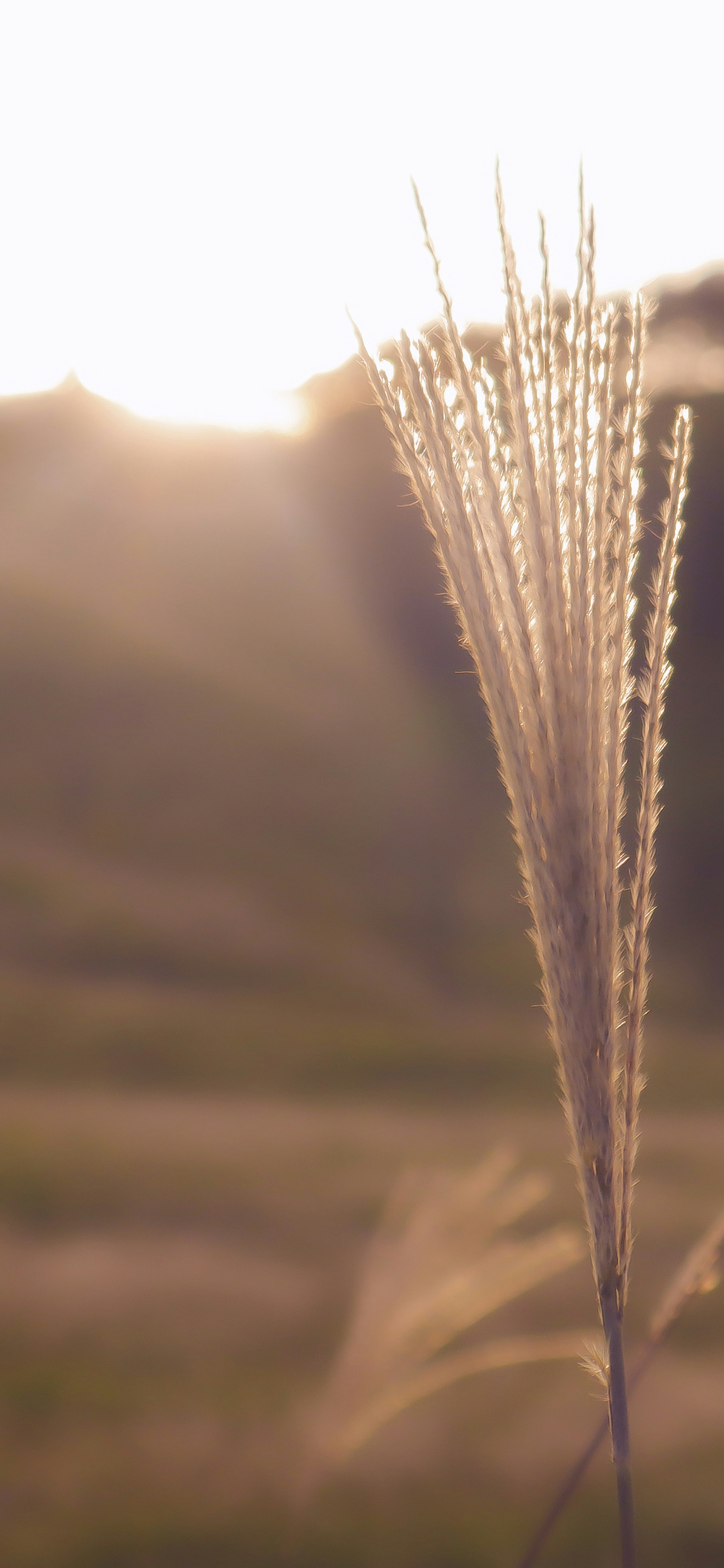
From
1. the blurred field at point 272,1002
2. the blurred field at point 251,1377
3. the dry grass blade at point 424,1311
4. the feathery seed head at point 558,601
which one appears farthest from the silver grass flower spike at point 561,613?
the blurred field at point 251,1377

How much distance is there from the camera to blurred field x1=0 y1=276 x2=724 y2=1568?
5.59 feet

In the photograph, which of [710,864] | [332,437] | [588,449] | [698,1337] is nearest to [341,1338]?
[698,1337]

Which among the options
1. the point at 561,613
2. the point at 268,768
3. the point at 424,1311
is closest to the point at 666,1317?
the point at 424,1311

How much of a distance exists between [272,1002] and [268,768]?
72.4 inches

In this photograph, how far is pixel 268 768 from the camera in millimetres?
5441

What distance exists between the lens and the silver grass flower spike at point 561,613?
66cm

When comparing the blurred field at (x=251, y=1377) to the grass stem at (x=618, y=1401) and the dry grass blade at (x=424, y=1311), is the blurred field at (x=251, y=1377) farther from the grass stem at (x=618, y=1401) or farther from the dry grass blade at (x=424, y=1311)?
the grass stem at (x=618, y=1401)

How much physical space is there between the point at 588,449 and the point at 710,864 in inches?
195

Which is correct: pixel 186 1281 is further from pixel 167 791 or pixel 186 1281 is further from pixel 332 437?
pixel 332 437

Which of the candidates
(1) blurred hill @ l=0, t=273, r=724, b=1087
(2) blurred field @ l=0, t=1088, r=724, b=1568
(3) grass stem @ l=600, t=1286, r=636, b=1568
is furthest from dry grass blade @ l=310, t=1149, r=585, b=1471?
(1) blurred hill @ l=0, t=273, r=724, b=1087

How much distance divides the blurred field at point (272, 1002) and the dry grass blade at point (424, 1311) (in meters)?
0.56

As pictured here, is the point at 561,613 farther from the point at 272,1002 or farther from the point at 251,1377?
the point at 272,1002

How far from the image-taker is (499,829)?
17.4 feet

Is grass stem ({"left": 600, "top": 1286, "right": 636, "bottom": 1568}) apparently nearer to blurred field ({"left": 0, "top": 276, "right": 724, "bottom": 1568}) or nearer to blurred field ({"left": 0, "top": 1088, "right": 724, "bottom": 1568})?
blurred field ({"left": 0, "top": 276, "right": 724, "bottom": 1568})
